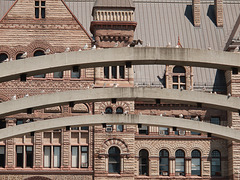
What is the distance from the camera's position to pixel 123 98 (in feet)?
117

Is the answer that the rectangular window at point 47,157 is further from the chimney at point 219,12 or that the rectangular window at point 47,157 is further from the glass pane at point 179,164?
the chimney at point 219,12

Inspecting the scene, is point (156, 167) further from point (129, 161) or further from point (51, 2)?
point (51, 2)

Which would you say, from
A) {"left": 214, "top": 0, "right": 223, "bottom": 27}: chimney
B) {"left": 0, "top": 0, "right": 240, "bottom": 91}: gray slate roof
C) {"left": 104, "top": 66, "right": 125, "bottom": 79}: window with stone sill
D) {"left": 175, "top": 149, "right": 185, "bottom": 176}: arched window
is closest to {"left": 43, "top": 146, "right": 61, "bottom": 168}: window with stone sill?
{"left": 104, "top": 66, "right": 125, "bottom": 79}: window with stone sill

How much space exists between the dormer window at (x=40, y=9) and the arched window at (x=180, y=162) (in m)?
13.6

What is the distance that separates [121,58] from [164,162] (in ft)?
95.7

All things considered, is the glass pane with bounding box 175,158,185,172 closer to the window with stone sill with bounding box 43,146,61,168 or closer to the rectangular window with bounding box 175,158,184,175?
the rectangular window with bounding box 175,158,184,175

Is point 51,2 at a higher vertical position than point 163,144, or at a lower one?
higher

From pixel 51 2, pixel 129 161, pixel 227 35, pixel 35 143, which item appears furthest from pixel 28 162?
pixel 227 35

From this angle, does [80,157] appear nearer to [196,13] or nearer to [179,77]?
[179,77]

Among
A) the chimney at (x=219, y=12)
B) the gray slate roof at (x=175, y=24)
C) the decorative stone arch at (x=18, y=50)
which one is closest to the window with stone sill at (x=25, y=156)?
the decorative stone arch at (x=18, y=50)

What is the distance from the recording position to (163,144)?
5822 cm

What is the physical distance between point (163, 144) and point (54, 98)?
79.1 feet

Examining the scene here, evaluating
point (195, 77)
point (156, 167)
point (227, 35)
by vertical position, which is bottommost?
point (156, 167)

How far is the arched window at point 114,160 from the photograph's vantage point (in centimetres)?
5584
